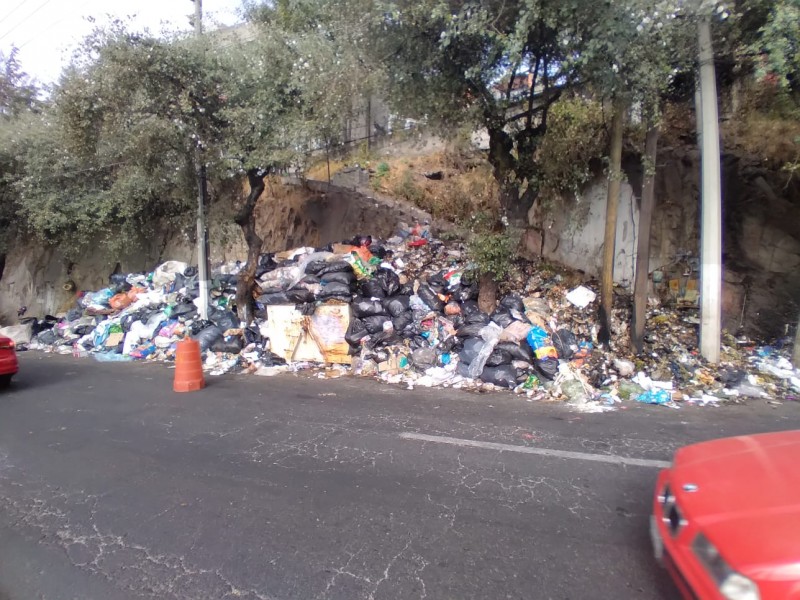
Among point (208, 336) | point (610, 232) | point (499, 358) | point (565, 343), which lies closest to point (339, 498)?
point (499, 358)

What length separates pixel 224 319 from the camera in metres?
10.1

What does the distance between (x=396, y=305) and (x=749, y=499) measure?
273 inches

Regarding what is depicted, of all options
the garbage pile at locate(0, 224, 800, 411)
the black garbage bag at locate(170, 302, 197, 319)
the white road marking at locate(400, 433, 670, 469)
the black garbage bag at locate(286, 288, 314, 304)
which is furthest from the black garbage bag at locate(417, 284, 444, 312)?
the black garbage bag at locate(170, 302, 197, 319)

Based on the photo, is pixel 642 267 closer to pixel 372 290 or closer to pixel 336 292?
pixel 372 290

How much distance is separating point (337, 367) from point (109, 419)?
3533 millimetres

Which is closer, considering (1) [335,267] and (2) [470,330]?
(2) [470,330]

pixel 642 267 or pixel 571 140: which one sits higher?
pixel 571 140

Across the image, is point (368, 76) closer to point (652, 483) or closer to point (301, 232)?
point (652, 483)

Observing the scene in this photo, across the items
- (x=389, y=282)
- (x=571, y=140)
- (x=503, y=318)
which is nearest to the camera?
(x=503, y=318)

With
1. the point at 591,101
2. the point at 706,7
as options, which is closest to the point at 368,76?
the point at 591,101

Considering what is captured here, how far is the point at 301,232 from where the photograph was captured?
15.3 metres

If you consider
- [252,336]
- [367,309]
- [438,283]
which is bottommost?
[252,336]

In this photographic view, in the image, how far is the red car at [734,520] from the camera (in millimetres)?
1621

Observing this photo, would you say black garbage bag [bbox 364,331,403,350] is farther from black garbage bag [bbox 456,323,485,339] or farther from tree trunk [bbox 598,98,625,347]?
tree trunk [bbox 598,98,625,347]
